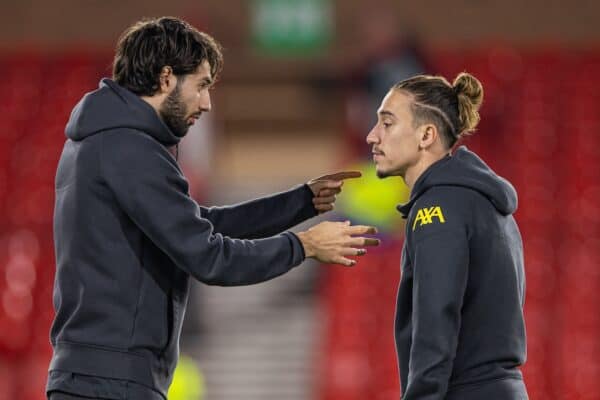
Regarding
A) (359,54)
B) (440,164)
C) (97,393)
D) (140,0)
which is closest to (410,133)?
(440,164)

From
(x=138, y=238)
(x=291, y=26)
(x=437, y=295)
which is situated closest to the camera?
(x=437, y=295)

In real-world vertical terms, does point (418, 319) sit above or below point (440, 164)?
below

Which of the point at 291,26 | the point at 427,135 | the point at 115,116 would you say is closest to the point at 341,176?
the point at 427,135

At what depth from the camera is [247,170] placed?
444 inches

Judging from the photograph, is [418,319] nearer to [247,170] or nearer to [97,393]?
[97,393]

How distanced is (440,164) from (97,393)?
3.09ft

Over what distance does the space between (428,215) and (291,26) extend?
8.74 m

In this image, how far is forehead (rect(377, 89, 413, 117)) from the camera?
3.05 m

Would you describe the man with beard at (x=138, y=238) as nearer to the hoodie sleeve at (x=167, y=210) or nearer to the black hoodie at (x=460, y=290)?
the hoodie sleeve at (x=167, y=210)

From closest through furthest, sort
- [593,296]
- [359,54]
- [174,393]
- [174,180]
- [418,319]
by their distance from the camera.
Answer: [418,319]
[174,180]
[174,393]
[593,296]
[359,54]

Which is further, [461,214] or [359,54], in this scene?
[359,54]

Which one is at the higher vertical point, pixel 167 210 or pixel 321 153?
pixel 167 210

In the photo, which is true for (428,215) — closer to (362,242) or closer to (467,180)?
(467,180)

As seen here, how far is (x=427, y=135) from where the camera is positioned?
9.97 feet
